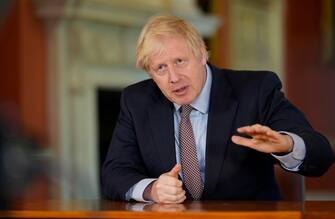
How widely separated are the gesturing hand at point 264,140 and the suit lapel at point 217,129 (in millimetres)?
297

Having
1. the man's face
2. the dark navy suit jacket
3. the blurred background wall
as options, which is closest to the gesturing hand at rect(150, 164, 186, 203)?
the dark navy suit jacket

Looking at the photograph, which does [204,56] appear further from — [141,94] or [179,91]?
[141,94]

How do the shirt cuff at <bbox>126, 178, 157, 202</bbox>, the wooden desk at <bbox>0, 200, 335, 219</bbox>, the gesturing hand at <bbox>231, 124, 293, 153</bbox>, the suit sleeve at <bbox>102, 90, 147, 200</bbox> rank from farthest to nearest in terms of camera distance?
1. the suit sleeve at <bbox>102, 90, 147, 200</bbox>
2. the shirt cuff at <bbox>126, 178, 157, 202</bbox>
3. the gesturing hand at <bbox>231, 124, 293, 153</bbox>
4. the wooden desk at <bbox>0, 200, 335, 219</bbox>

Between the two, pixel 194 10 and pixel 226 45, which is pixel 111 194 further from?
pixel 226 45

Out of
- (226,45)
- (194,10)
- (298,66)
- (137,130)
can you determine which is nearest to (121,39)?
(194,10)

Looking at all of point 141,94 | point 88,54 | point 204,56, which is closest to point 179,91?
point 204,56

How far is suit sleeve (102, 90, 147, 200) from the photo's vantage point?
2256mm

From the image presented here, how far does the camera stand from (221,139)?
225 cm

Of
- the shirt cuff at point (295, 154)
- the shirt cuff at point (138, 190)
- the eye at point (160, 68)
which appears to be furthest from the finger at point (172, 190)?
the eye at point (160, 68)

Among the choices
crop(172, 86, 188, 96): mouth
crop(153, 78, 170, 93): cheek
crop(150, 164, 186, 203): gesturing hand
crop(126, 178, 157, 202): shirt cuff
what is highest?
crop(153, 78, 170, 93): cheek

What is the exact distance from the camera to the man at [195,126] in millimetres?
2211

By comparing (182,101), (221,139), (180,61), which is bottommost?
(221,139)

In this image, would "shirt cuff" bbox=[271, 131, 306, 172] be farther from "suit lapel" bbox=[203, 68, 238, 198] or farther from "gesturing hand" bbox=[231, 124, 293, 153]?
"suit lapel" bbox=[203, 68, 238, 198]

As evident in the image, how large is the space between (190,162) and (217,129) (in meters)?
0.12
